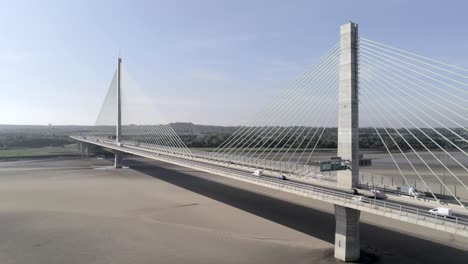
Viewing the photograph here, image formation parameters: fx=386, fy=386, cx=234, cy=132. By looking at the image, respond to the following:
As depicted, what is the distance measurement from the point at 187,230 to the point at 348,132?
9.97 meters

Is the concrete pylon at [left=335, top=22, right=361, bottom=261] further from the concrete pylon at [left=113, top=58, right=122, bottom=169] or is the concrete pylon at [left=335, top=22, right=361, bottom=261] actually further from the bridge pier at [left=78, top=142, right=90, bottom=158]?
the bridge pier at [left=78, top=142, right=90, bottom=158]

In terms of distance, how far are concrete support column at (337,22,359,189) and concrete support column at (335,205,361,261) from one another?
1517mm

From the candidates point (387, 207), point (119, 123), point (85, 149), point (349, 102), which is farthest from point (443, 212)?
point (85, 149)

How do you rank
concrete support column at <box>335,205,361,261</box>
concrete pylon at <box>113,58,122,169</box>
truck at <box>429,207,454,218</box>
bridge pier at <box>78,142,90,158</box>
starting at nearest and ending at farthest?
truck at <box>429,207,454,218</box> → concrete support column at <box>335,205,361,261</box> → concrete pylon at <box>113,58,122,169</box> → bridge pier at <box>78,142,90,158</box>

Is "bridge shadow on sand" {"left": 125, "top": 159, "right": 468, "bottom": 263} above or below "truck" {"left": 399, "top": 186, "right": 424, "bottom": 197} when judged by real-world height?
below

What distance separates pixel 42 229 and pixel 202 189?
1615 cm

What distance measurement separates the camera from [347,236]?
16.8 meters

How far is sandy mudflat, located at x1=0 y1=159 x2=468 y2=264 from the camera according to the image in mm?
16906

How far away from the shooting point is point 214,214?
24.7m

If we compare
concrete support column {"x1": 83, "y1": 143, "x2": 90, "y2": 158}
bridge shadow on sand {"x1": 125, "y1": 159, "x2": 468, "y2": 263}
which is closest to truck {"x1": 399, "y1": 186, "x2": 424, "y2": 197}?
bridge shadow on sand {"x1": 125, "y1": 159, "x2": 468, "y2": 263}

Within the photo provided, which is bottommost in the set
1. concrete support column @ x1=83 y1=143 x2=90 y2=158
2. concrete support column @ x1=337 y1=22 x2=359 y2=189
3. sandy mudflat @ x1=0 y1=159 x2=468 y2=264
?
sandy mudflat @ x1=0 y1=159 x2=468 y2=264

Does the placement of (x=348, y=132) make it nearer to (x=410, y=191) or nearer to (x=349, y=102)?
(x=349, y=102)

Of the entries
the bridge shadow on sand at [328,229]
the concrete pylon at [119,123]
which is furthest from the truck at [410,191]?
the concrete pylon at [119,123]

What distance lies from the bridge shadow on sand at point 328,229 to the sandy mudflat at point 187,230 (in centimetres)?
5
